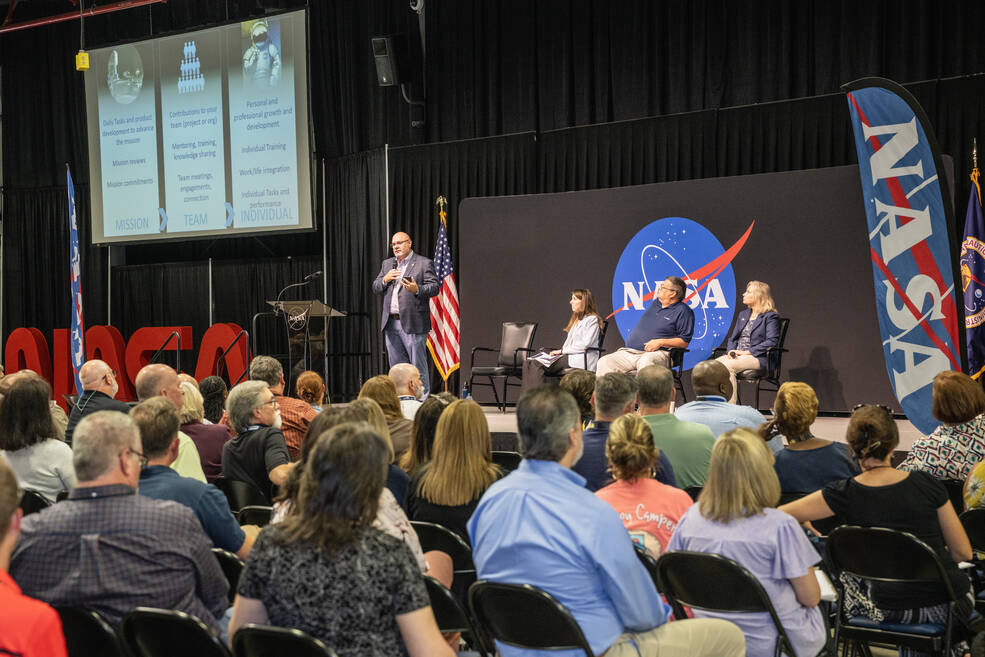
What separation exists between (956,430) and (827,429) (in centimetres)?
358

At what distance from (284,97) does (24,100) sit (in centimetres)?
533

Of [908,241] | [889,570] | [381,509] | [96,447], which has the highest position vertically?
[908,241]

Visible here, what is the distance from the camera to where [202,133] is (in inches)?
462

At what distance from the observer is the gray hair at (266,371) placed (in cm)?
523

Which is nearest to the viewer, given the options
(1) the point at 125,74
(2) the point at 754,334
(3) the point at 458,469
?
(3) the point at 458,469

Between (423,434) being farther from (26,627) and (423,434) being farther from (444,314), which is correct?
(444,314)

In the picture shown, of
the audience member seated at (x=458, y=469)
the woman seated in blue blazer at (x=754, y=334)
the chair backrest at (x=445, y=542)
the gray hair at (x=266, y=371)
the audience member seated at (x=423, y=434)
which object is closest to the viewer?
the chair backrest at (x=445, y=542)

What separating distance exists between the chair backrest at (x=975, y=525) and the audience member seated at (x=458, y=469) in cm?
156

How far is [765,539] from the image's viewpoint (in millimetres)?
2617

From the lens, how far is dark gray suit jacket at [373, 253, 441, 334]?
935 centimetres

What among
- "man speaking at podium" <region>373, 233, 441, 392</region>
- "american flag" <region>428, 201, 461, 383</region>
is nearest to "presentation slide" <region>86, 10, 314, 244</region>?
"american flag" <region>428, 201, 461, 383</region>

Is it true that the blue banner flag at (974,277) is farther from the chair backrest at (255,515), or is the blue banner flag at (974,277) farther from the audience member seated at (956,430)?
the chair backrest at (255,515)

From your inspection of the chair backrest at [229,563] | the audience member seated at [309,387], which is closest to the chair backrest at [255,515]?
the chair backrest at [229,563]


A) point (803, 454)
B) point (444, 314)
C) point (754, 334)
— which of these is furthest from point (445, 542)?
point (444, 314)
